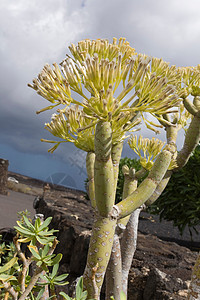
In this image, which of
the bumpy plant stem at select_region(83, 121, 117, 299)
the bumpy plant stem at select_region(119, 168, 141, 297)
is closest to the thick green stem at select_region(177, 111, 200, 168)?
the bumpy plant stem at select_region(119, 168, 141, 297)

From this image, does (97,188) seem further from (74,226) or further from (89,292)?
(74,226)

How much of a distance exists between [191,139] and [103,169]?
1.43 metres

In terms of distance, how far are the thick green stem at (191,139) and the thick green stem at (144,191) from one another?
0.89 m

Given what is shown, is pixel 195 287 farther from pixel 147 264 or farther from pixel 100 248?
pixel 147 264

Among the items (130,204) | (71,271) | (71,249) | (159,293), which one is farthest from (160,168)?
(71,249)

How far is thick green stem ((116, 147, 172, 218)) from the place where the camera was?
147 cm

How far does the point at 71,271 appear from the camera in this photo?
3.49m

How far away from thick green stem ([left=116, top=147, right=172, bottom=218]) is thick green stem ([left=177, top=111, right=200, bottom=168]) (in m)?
0.89

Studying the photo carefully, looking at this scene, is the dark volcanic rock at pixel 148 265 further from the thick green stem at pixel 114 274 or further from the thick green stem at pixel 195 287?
the thick green stem at pixel 195 287

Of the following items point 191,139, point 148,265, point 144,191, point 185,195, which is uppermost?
point 185,195

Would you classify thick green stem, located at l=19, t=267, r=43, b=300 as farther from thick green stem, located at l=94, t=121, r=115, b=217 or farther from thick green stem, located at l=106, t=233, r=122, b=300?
thick green stem, located at l=106, t=233, r=122, b=300

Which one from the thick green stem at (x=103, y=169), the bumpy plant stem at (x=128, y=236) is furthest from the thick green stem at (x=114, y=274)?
the thick green stem at (x=103, y=169)

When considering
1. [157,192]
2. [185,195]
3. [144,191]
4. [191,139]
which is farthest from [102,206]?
[185,195]

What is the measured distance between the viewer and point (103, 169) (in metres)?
1.26
